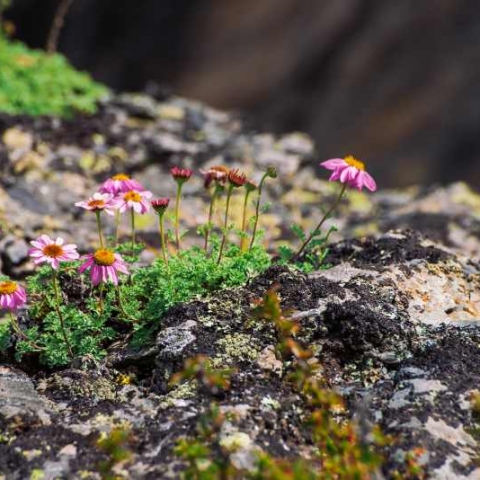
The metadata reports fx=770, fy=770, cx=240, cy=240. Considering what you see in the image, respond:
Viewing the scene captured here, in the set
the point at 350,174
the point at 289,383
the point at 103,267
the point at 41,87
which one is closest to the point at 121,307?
the point at 103,267

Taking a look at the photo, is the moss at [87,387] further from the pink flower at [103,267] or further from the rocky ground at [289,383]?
the pink flower at [103,267]

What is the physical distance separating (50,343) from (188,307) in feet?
1.84

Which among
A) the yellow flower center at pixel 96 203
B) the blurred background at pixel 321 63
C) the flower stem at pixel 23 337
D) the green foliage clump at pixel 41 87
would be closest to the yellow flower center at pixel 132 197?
the yellow flower center at pixel 96 203

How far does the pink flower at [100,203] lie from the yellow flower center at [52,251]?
0.66ft

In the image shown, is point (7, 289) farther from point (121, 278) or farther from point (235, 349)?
point (235, 349)

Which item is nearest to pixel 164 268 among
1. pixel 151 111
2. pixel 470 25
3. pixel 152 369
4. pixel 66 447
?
pixel 152 369

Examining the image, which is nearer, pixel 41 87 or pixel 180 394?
pixel 180 394

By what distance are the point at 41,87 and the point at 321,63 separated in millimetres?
5089

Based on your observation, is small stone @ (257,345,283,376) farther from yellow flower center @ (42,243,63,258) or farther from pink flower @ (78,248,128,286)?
yellow flower center @ (42,243,63,258)

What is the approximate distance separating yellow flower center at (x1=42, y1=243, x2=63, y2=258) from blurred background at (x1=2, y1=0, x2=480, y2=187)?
7.29 m

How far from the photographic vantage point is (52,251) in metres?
2.81

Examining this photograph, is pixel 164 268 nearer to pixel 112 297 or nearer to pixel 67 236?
pixel 112 297

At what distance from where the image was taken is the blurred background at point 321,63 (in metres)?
10.3

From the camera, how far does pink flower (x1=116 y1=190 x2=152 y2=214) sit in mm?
3076
